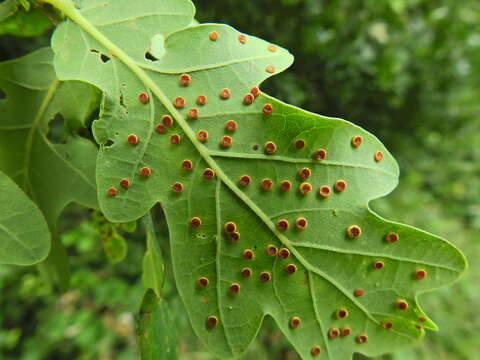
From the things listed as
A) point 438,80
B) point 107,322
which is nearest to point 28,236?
point 107,322

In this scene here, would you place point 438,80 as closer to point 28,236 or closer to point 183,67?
point 183,67

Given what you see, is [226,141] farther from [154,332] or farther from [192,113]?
[154,332]

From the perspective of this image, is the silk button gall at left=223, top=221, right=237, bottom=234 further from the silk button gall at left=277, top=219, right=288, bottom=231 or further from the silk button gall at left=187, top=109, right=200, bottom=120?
the silk button gall at left=187, top=109, right=200, bottom=120

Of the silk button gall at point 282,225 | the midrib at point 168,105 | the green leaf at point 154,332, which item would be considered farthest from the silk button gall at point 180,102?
the green leaf at point 154,332

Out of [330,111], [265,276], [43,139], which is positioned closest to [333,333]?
[265,276]

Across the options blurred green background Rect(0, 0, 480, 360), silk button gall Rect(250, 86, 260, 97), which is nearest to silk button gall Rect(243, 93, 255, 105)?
silk button gall Rect(250, 86, 260, 97)
